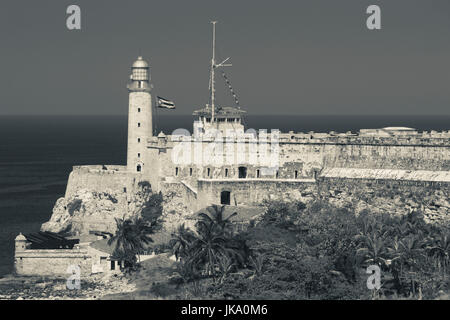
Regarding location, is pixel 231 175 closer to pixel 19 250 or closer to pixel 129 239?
pixel 129 239

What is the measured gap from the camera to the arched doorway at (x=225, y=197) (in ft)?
284

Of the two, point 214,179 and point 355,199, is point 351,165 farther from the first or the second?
point 214,179

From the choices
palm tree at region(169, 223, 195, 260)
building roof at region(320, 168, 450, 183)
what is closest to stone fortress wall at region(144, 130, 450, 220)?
building roof at region(320, 168, 450, 183)

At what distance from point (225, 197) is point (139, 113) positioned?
1668 cm

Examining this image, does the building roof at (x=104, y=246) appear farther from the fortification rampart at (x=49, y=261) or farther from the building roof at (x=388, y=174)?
the building roof at (x=388, y=174)

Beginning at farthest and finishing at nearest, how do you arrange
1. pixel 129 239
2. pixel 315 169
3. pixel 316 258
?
pixel 315 169
pixel 129 239
pixel 316 258

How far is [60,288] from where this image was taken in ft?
250

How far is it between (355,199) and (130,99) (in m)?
27.6

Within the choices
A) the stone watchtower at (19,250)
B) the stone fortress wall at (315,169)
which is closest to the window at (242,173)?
the stone fortress wall at (315,169)

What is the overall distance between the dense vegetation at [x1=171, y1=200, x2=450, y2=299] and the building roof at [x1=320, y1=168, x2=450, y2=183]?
6792 millimetres

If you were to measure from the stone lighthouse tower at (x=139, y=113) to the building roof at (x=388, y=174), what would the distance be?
20.4 meters

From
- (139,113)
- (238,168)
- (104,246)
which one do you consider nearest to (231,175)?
(238,168)

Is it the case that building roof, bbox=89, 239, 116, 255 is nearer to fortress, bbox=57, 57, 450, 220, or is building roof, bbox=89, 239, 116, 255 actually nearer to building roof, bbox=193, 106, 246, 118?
fortress, bbox=57, 57, 450, 220
